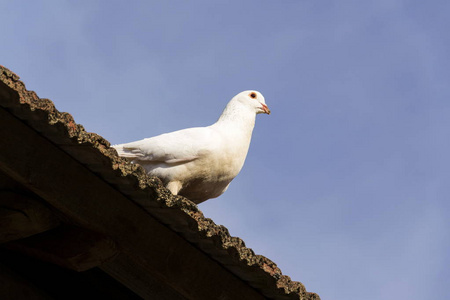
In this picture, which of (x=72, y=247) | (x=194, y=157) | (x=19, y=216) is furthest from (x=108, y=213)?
(x=194, y=157)

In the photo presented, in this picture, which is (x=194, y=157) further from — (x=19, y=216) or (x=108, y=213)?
(x=19, y=216)

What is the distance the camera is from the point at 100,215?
3.45 m

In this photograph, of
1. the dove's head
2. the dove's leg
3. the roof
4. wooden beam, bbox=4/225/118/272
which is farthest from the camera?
the dove's head

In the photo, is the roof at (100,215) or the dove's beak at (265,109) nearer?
the roof at (100,215)

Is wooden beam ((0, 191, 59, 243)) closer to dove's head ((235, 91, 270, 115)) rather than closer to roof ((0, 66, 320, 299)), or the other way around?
roof ((0, 66, 320, 299))

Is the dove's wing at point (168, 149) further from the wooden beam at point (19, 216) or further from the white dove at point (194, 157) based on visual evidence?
the wooden beam at point (19, 216)

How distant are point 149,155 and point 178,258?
2131 millimetres

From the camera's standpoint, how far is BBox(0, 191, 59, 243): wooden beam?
339cm

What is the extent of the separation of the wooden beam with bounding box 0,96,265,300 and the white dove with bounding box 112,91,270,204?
1894 millimetres

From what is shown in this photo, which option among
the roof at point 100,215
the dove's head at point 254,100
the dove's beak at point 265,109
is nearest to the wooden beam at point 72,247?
the roof at point 100,215

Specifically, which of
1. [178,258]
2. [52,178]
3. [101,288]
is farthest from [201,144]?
[52,178]

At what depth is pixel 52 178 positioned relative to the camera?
3.31 metres

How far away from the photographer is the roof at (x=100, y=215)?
3.16 meters

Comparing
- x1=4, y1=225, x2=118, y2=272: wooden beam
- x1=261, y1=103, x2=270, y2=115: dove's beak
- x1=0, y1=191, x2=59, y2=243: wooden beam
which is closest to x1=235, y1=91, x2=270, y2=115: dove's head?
x1=261, y1=103, x2=270, y2=115: dove's beak
